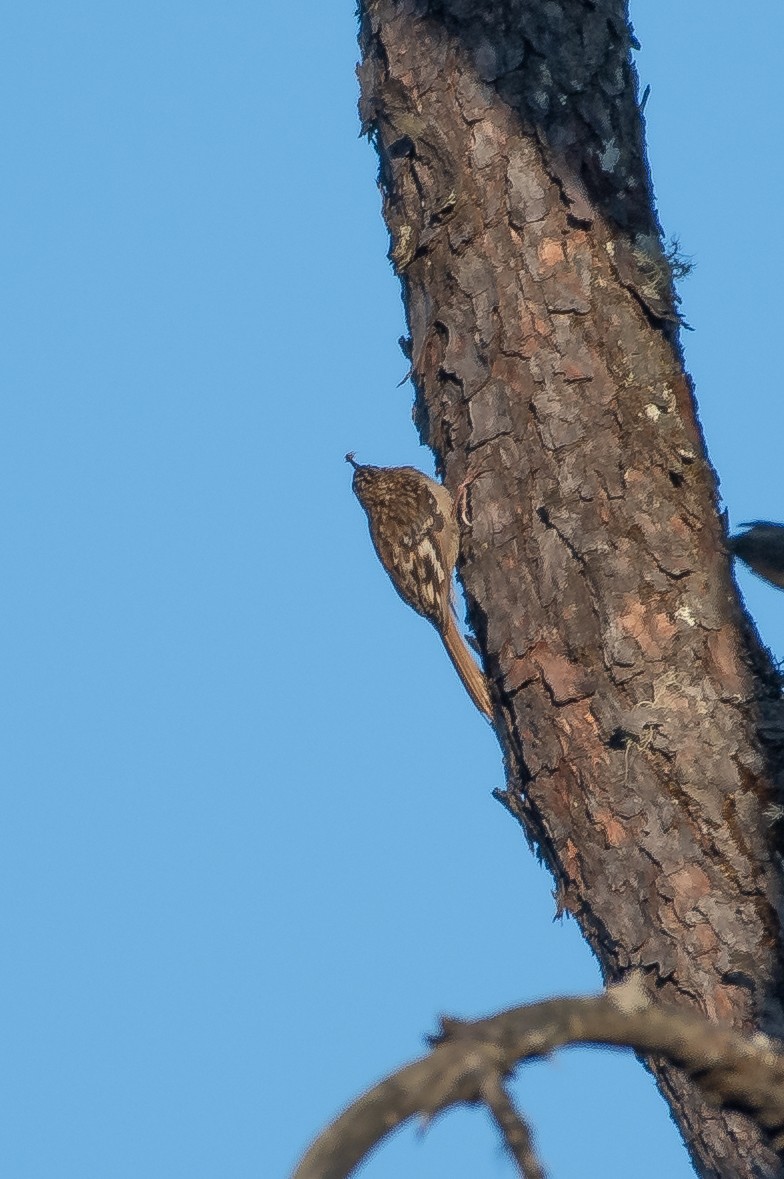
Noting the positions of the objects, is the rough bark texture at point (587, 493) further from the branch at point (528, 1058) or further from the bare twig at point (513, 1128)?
the bare twig at point (513, 1128)

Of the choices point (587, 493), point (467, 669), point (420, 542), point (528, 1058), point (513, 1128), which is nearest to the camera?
point (513, 1128)

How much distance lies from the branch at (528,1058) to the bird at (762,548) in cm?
206

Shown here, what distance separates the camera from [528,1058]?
2184 mm

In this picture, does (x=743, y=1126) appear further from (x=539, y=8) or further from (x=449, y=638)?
(x=539, y=8)

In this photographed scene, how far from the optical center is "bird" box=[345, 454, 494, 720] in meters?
4.97

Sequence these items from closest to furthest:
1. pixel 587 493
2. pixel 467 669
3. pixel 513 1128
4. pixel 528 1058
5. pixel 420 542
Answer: pixel 513 1128 < pixel 528 1058 < pixel 587 493 < pixel 467 669 < pixel 420 542

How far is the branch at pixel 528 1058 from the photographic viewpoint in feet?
6.67

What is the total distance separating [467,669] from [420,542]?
3.15 feet

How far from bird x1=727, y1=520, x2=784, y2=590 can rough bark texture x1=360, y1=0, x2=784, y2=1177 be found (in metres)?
0.12

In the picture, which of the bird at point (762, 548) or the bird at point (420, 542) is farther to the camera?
the bird at point (420, 542)

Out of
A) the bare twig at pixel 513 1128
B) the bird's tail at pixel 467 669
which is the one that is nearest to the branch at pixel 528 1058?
the bare twig at pixel 513 1128

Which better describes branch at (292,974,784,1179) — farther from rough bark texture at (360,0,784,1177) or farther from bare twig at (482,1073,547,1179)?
rough bark texture at (360,0,784,1177)

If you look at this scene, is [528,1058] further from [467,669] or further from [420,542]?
[420,542]

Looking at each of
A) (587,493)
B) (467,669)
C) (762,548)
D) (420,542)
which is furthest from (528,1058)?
(420,542)
